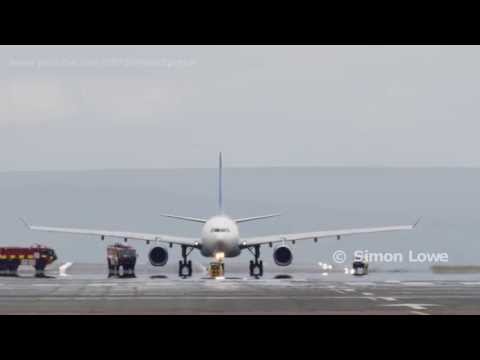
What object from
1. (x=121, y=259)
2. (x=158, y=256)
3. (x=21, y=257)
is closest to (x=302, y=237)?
(x=158, y=256)

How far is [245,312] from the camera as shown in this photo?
3903 centimetres

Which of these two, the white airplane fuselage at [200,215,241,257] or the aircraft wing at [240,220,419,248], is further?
the aircraft wing at [240,220,419,248]

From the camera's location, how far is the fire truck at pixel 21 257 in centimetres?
8550

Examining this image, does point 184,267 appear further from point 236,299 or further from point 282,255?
point 236,299

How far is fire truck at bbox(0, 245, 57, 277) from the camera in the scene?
85500 millimetres

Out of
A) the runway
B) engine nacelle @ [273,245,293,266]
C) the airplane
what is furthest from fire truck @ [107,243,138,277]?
the runway

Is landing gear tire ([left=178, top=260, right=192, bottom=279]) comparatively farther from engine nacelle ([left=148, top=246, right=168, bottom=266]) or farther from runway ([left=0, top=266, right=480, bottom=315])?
runway ([left=0, top=266, right=480, bottom=315])

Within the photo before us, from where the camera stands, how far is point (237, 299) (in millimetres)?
47188
